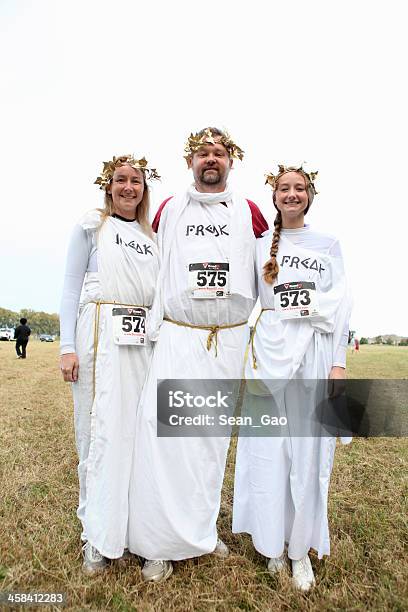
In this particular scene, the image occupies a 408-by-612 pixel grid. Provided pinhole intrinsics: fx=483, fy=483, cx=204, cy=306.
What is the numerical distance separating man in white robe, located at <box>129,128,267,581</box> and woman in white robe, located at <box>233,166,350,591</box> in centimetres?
18

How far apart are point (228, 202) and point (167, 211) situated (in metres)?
0.40

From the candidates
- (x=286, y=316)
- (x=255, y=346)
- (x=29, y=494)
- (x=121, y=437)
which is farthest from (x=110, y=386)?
(x=29, y=494)

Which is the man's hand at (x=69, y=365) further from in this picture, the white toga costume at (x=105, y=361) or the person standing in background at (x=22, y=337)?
the person standing in background at (x=22, y=337)

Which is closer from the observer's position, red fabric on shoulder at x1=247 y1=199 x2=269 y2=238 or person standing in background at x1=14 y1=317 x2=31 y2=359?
red fabric on shoulder at x1=247 y1=199 x2=269 y2=238

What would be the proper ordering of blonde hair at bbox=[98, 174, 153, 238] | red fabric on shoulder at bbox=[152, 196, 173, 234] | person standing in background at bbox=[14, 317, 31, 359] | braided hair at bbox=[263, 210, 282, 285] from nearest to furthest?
braided hair at bbox=[263, 210, 282, 285], blonde hair at bbox=[98, 174, 153, 238], red fabric on shoulder at bbox=[152, 196, 173, 234], person standing in background at bbox=[14, 317, 31, 359]

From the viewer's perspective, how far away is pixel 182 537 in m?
2.80

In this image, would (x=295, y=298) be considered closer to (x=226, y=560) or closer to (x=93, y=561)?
(x=226, y=560)

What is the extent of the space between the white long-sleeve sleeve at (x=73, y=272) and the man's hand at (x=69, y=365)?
6cm

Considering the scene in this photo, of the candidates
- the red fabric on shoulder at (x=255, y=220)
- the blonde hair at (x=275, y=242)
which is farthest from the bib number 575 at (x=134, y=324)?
the blonde hair at (x=275, y=242)

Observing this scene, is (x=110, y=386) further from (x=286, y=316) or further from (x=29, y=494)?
(x=29, y=494)

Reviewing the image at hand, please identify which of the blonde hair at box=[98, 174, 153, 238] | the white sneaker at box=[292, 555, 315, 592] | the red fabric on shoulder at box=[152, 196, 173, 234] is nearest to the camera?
the white sneaker at box=[292, 555, 315, 592]

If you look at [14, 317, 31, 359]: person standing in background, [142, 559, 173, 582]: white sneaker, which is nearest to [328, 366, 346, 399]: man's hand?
[142, 559, 173, 582]: white sneaker

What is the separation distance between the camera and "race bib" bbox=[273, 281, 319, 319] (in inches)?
110

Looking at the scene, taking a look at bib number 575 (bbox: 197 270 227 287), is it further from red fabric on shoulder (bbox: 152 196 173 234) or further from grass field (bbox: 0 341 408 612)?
grass field (bbox: 0 341 408 612)
